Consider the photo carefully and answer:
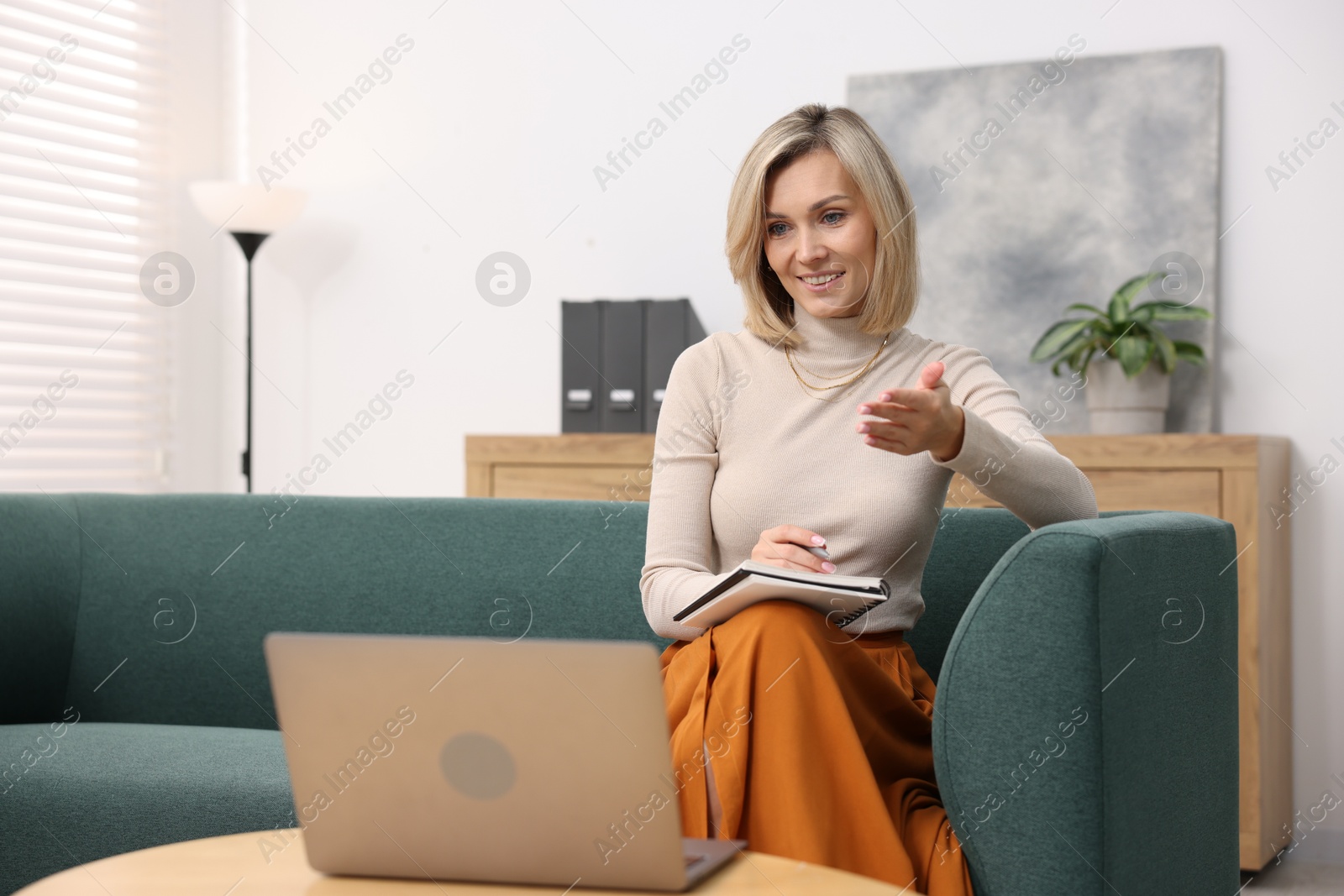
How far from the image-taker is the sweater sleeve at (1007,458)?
4.70 ft

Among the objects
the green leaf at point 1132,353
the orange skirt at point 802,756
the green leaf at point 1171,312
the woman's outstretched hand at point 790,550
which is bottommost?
the orange skirt at point 802,756

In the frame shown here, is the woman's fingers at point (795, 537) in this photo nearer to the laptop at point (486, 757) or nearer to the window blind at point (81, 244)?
the laptop at point (486, 757)

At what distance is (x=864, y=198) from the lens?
175cm

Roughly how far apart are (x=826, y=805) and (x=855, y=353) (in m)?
0.75

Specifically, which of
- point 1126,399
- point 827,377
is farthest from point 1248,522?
point 827,377

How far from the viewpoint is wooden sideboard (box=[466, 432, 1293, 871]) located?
2555mm

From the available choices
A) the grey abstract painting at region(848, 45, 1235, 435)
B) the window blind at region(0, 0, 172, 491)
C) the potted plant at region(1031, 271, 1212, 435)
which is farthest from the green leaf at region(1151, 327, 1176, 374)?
the window blind at region(0, 0, 172, 491)

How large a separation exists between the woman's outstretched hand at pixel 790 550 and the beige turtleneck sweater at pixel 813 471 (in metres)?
0.08

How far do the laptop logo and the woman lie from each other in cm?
48

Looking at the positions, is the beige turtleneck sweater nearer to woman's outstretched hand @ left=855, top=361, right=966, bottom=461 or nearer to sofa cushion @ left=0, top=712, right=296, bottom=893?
woman's outstretched hand @ left=855, top=361, right=966, bottom=461

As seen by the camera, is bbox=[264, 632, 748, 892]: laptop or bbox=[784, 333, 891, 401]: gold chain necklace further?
bbox=[784, 333, 891, 401]: gold chain necklace

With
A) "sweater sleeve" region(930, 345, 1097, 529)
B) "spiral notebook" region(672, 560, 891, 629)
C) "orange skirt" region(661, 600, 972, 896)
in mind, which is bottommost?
"orange skirt" region(661, 600, 972, 896)

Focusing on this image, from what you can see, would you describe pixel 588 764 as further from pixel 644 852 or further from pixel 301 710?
pixel 301 710

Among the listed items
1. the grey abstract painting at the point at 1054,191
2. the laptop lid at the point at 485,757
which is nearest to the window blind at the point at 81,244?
the grey abstract painting at the point at 1054,191
